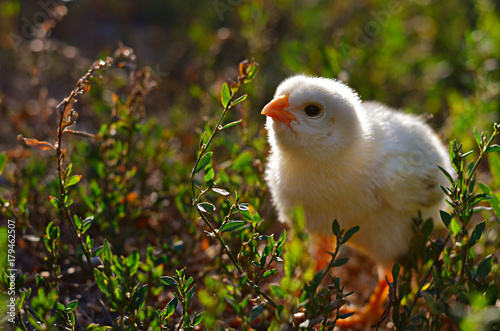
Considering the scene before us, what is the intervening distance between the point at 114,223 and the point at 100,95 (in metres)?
1.69

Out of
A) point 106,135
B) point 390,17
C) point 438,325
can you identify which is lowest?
point 438,325

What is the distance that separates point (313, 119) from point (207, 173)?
2.30 ft

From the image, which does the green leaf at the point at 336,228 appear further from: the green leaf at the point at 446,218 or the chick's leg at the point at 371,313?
the chick's leg at the point at 371,313

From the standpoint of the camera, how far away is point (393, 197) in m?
2.40

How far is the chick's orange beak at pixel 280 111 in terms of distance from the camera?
2.31 meters

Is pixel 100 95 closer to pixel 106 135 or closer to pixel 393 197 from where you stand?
pixel 106 135

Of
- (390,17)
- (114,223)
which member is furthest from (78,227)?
(390,17)

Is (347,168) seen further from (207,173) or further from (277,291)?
(277,291)

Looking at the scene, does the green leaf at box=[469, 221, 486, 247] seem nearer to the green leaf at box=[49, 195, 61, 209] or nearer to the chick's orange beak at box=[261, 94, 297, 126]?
the chick's orange beak at box=[261, 94, 297, 126]

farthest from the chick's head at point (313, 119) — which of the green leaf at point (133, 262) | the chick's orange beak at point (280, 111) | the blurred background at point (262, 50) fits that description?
the blurred background at point (262, 50)

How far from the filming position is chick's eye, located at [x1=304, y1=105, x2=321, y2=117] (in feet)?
7.68
